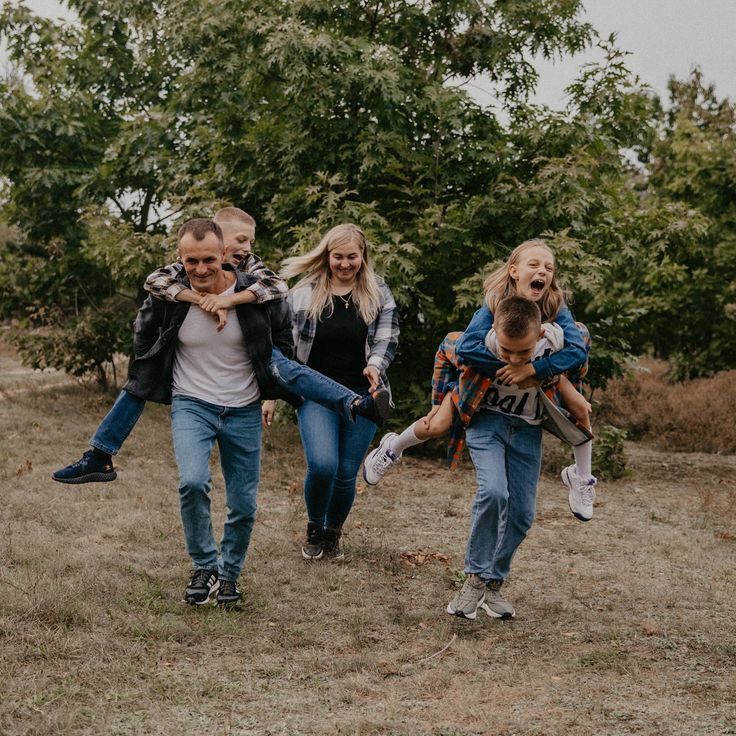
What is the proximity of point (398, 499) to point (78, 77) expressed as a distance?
A: 10.5 meters

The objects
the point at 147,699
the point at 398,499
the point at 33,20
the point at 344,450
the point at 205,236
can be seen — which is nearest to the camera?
the point at 147,699

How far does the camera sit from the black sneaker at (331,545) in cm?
622

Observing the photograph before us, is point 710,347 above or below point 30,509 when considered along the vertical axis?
above

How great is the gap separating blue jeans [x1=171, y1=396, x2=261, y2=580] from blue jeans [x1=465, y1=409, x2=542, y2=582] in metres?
1.20

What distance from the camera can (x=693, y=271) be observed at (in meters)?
16.2

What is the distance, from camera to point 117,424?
471 centimetres

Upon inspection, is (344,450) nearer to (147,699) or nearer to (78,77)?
(147,699)

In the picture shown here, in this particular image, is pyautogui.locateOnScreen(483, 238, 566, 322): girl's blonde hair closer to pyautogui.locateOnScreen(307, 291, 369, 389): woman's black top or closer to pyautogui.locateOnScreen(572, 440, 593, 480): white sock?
pyautogui.locateOnScreen(572, 440, 593, 480): white sock

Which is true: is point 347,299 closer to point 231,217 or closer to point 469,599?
point 231,217

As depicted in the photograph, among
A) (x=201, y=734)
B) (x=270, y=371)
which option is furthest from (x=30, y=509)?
(x=201, y=734)

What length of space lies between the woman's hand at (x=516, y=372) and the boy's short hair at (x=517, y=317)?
0.66 ft

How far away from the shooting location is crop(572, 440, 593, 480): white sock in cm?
510

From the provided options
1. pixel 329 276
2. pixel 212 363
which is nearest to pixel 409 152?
pixel 329 276

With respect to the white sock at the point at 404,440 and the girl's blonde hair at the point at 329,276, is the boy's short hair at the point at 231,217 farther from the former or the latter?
the white sock at the point at 404,440
